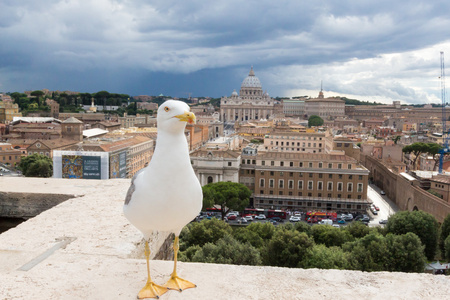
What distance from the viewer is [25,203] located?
4402 mm

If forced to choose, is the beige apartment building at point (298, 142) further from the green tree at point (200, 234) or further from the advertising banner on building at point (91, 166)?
the green tree at point (200, 234)

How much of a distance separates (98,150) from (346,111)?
84689 mm

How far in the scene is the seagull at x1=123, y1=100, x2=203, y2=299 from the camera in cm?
234

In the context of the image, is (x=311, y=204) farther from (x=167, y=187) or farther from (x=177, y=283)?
(x=167, y=187)

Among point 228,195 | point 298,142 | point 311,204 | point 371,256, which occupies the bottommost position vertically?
point 311,204

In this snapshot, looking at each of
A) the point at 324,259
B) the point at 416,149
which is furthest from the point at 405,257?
the point at 416,149

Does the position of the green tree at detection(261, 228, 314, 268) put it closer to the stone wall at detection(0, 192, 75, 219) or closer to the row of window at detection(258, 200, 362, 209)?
the stone wall at detection(0, 192, 75, 219)

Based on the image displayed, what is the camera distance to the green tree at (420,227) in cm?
1510

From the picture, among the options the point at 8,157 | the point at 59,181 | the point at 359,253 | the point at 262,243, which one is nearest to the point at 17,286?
the point at 59,181

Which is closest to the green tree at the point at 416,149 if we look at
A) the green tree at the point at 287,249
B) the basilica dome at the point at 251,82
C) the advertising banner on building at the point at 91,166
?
the advertising banner on building at the point at 91,166

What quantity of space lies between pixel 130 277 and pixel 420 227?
48.6 ft

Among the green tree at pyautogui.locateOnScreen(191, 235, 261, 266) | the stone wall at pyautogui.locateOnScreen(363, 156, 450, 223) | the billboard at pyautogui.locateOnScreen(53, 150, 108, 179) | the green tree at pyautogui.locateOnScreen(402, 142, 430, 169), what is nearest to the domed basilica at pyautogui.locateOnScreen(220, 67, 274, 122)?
the green tree at pyautogui.locateOnScreen(402, 142, 430, 169)

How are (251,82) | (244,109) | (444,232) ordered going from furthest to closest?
(251,82) → (244,109) → (444,232)

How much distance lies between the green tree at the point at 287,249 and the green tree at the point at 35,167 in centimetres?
2099
